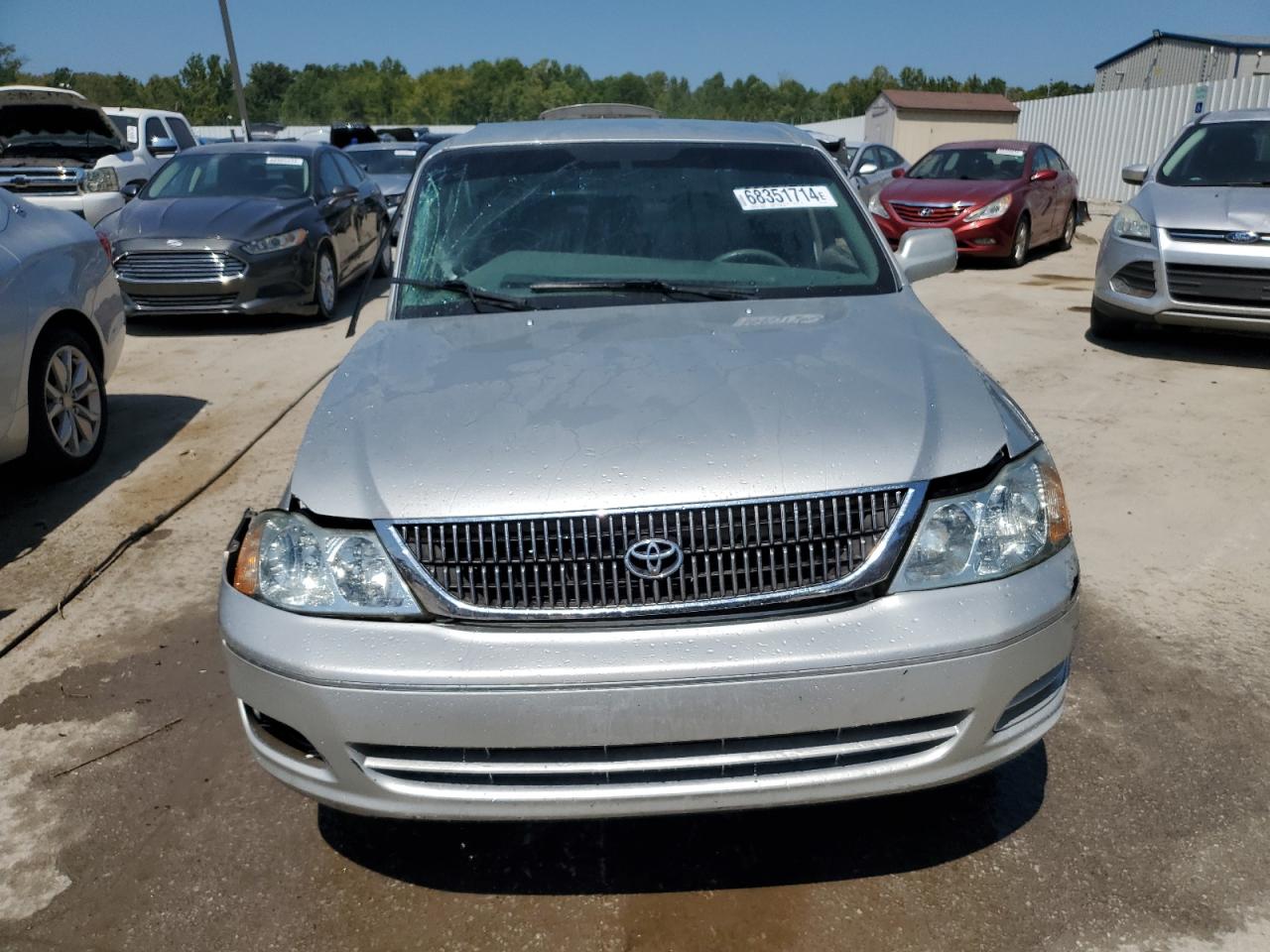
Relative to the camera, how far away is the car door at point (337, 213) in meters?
10.1

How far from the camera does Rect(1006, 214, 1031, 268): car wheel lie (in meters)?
12.6

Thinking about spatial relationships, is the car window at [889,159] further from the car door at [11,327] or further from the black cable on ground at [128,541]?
the car door at [11,327]

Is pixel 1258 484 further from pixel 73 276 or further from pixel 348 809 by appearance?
pixel 73 276

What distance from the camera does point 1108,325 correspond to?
8031 millimetres

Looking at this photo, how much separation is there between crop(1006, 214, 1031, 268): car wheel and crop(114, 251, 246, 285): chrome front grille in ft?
28.4

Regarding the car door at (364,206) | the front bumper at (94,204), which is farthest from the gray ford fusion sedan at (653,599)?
the front bumper at (94,204)

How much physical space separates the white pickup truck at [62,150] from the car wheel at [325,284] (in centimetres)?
385

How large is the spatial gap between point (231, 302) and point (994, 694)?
8225mm

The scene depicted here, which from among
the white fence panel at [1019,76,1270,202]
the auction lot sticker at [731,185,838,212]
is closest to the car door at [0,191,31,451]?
the auction lot sticker at [731,185,838,212]

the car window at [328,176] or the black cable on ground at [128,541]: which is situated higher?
the car window at [328,176]

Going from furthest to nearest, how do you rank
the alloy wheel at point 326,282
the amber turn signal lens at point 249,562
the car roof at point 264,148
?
1. the car roof at point 264,148
2. the alloy wheel at point 326,282
3. the amber turn signal lens at point 249,562

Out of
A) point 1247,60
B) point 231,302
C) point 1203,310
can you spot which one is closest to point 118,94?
point 1247,60

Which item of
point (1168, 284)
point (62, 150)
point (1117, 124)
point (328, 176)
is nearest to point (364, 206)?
point (328, 176)

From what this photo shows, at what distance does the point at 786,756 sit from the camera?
2164 mm
